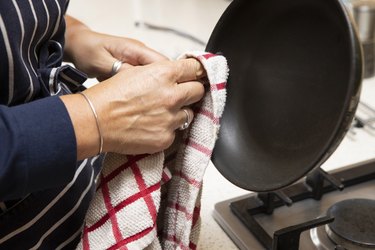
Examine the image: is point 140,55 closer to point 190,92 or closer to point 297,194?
point 190,92

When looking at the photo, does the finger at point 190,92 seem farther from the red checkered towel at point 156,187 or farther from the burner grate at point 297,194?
the burner grate at point 297,194

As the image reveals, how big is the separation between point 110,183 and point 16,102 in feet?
0.45

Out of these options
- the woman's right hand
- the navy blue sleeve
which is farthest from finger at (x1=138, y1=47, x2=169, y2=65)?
the navy blue sleeve

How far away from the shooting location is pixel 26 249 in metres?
0.51

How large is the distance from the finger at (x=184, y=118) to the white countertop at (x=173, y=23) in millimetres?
266

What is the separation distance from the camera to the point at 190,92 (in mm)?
522

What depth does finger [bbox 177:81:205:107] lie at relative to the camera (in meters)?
0.52

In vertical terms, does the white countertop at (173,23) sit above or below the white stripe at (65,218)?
below

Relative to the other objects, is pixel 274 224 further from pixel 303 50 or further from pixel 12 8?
pixel 12 8

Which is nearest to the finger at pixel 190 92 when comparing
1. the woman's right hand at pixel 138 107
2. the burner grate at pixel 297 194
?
the woman's right hand at pixel 138 107

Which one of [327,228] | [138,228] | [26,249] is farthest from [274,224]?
[26,249]

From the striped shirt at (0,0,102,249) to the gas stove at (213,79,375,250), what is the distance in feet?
0.72

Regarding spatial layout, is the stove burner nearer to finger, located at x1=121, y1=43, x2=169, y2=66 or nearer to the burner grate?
the burner grate

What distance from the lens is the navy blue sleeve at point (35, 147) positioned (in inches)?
15.8
